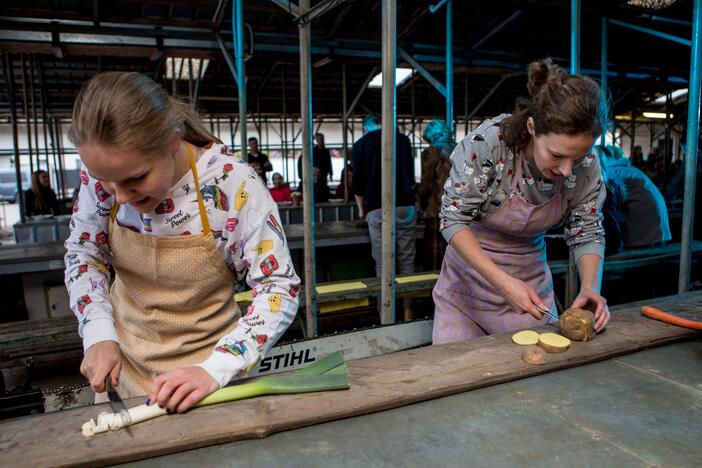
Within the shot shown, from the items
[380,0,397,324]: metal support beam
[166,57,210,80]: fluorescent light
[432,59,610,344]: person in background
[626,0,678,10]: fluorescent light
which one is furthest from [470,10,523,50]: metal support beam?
[432,59,610,344]: person in background

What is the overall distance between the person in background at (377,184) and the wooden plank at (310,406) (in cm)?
296

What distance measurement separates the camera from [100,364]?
1230mm

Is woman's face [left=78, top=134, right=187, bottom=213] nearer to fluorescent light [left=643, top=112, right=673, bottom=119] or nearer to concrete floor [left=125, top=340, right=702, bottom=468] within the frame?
concrete floor [left=125, top=340, right=702, bottom=468]

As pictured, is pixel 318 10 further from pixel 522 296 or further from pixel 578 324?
pixel 578 324

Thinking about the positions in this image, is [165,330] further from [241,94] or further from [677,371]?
[241,94]

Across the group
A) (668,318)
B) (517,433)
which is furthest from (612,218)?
(517,433)

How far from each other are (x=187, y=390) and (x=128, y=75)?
0.70 meters

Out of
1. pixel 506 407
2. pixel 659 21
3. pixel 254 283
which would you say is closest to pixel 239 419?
pixel 254 283

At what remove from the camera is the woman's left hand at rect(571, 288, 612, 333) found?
1.61 metres

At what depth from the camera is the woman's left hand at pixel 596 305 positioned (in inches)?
63.4

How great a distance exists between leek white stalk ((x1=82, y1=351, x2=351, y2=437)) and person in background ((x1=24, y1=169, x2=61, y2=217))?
7.98 meters

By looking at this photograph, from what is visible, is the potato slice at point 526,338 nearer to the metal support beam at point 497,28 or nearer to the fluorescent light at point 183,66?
the metal support beam at point 497,28

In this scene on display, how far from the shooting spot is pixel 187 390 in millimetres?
1095

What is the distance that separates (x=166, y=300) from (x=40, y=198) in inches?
305
